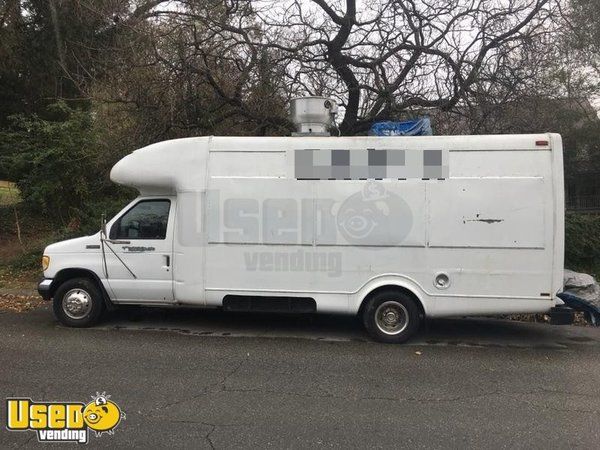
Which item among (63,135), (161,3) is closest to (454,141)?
(161,3)

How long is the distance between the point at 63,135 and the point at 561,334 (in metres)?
11.8

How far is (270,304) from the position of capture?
686 cm

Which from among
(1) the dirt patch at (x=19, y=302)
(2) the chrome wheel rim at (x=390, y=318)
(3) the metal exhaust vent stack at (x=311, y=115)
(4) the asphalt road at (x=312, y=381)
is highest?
(3) the metal exhaust vent stack at (x=311, y=115)

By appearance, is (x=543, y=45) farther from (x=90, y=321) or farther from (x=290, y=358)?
(x=90, y=321)

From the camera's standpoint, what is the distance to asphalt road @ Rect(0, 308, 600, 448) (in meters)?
4.03

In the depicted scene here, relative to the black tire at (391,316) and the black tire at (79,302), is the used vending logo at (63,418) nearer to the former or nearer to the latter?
the black tire at (79,302)

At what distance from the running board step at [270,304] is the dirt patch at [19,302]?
406 cm

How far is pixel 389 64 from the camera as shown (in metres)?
10.6

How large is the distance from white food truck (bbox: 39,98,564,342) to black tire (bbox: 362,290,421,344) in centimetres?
1

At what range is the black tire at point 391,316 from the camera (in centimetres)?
655

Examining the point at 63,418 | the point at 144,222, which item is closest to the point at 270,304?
the point at 144,222

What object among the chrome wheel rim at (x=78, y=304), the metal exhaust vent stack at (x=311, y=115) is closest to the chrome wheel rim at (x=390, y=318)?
the metal exhaust vent stack at (x=311, y=115)

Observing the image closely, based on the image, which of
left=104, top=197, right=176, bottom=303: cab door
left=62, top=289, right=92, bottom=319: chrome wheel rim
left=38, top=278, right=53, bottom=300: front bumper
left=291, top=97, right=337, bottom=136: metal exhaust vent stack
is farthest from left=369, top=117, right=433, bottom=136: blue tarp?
left=38, top=278, right=53, bottom=300: front bumper

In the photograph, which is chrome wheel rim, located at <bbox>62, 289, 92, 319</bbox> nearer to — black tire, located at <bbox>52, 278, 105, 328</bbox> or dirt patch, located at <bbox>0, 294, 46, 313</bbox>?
black tire, located at <bbox>52, 278, 105, 328</bbox>
